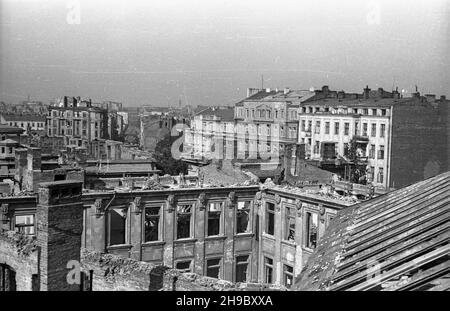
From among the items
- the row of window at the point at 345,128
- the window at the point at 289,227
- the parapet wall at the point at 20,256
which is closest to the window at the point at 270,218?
the window at the point at 289,227

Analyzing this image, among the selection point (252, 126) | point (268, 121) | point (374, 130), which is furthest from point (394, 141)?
point (252, 126)

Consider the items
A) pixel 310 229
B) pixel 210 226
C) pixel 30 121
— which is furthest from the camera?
pixel 30 121

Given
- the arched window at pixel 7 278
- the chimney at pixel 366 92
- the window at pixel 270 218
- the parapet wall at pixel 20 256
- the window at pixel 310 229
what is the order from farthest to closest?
the chimney at pixel 366 92 < the window at pixel 270 218 < the window at pixel 310 229 < the arched window at pixel 7 278 < the parapet wall at pixel 20 256

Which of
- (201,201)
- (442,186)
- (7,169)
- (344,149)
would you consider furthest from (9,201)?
(344,149)

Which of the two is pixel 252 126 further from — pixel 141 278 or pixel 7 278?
pixel 141 278

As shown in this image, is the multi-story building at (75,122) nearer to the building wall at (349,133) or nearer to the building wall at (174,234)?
the building wall at (349,133)

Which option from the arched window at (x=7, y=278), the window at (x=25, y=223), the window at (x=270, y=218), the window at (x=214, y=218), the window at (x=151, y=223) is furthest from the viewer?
the window at (x=270, y=218)
